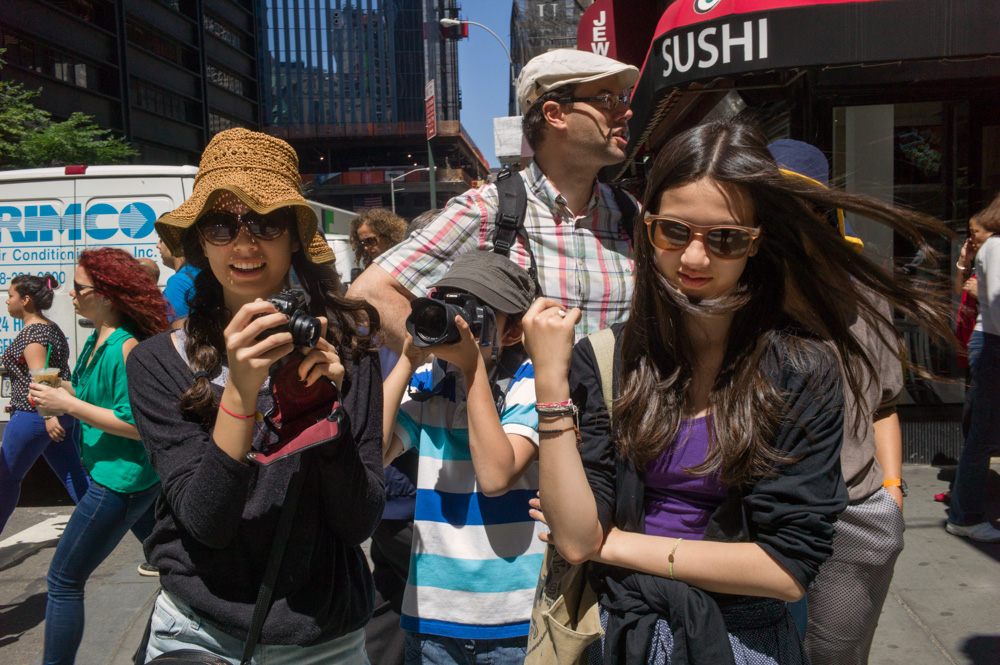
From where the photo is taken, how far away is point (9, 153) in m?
20.4

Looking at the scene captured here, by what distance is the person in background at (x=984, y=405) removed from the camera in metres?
4.23

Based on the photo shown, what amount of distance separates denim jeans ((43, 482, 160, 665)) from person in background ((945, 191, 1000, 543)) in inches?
188

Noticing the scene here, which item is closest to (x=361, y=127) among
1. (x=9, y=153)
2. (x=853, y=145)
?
(x=9, y=153)

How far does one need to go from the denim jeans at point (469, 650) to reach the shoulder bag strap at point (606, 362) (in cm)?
77

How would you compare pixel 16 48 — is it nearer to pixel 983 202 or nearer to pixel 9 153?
pixel 9 153

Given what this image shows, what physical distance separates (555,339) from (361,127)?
86.7 m

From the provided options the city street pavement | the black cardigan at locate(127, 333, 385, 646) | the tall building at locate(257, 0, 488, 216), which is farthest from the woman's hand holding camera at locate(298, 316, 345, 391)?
the tall building at locate(257, 0, 488, 216)

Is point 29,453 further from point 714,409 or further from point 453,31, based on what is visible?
point 453,31

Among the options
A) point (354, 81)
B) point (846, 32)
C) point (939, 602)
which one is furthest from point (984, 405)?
point (354, 81)

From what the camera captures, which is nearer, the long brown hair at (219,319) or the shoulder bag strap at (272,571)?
the shoulder bag strap at (272,571)

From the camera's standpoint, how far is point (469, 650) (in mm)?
1863

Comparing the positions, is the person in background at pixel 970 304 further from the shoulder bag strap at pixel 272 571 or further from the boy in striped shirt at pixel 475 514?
the shoulder bag strap at pixel 272 571

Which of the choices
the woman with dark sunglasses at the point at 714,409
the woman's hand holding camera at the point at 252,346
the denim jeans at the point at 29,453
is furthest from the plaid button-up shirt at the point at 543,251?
the denim jeans at the point at 29,453

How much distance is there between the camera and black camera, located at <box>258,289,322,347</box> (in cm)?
135
